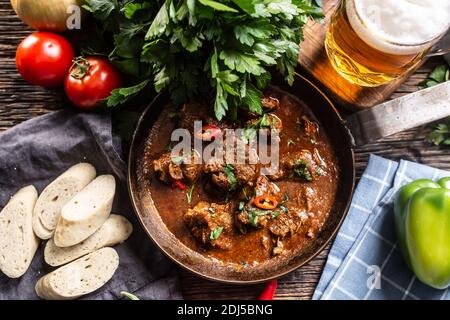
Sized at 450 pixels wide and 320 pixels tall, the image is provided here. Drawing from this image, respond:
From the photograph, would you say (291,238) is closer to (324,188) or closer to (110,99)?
(324,188)

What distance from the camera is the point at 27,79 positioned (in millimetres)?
3586

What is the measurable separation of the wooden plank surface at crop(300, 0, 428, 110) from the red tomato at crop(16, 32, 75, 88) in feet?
5.16

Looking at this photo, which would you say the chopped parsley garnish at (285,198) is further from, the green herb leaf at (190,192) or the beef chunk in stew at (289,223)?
the green herb leaf at (190,192)

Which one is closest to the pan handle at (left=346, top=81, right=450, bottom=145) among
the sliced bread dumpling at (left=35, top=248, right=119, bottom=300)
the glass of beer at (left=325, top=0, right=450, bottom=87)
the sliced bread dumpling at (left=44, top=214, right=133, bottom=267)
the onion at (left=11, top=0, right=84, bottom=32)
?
the glass of beer at (left=325, top=0, right=450, bottom=87)

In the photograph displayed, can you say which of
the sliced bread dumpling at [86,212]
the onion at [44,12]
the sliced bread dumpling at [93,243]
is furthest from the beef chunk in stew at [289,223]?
the onion at [44,12]

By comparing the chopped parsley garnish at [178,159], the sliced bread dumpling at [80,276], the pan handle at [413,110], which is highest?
the pan handle at [413,110]

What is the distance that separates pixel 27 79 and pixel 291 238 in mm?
1983

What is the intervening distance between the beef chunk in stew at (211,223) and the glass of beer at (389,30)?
1.27 meters

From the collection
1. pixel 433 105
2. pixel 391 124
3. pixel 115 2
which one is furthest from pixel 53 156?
pixel 433 105

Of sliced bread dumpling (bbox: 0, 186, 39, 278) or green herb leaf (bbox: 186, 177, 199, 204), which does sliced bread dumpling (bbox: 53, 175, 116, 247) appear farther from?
green herb leaf (bbox: 186, 177, 199, 204)

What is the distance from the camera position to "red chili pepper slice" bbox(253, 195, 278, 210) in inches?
137

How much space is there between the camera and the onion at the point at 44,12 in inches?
135

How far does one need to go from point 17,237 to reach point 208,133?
1.40 meters

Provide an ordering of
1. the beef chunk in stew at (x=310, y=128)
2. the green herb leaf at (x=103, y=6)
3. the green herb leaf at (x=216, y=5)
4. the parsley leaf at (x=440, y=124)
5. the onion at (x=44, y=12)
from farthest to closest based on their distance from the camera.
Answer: the parsley leaf at (x=440, y=124), the beef chunk in stew at (x=310, y=128), the onion at (x=44, y=12), the green herb leaf at (x=103, y=6), the green herb leaf at (x=216, y=5)
